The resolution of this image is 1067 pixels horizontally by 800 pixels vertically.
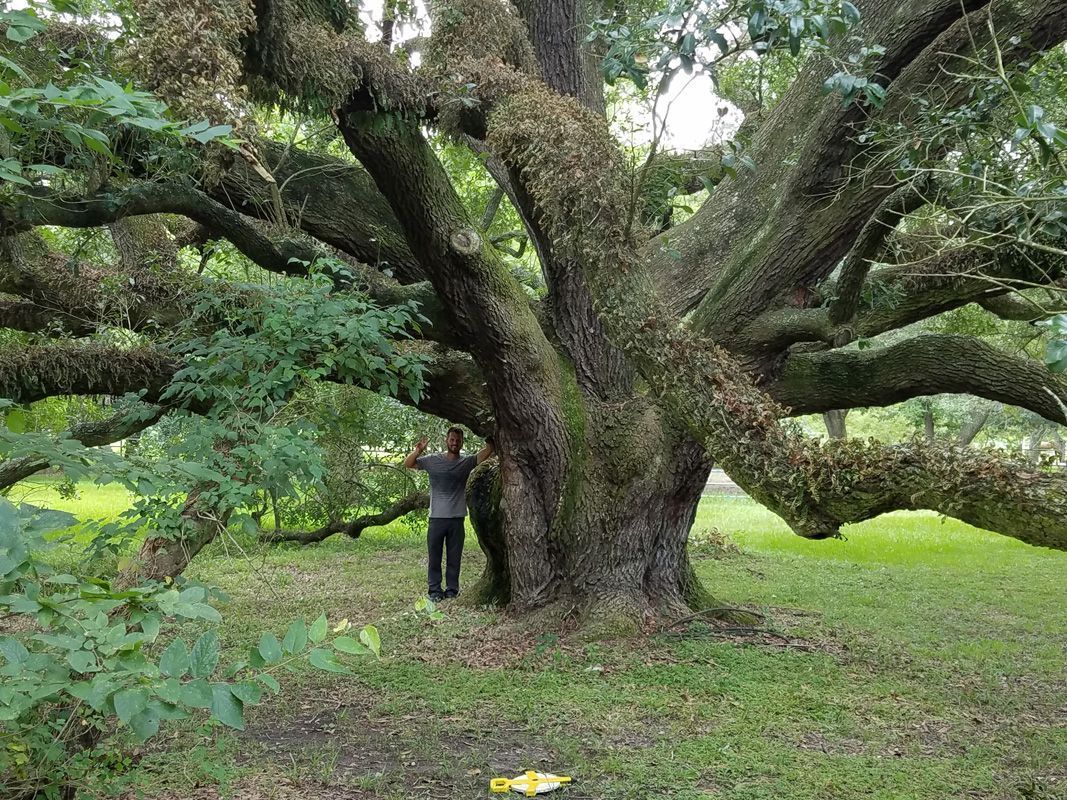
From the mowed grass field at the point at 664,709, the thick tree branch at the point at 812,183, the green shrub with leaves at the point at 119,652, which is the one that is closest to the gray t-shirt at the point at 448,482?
the mowed grass field at the point at 664,709

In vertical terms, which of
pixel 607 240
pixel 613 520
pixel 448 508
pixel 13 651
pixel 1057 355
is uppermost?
pixel 607 240

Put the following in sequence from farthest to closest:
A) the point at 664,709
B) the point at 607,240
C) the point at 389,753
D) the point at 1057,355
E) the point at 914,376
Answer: the point at 914,376 → the point at 664,709 → the point at 607,240 → the point at 389,753 → the point at 1057,355

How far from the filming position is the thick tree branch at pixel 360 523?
11961 mm

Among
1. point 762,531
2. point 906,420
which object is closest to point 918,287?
point 762,531

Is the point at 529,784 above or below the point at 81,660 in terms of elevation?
below

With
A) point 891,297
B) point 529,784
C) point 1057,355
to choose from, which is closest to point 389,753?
point 529,784

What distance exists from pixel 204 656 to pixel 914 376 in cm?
599

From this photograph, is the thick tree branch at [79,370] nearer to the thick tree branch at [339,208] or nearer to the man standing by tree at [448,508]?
the thick tree branch at [339,208]

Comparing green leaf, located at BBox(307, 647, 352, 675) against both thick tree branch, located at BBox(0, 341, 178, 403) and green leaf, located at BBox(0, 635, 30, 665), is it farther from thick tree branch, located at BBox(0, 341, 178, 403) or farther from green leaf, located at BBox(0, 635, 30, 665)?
thick tree branch, located at BBox(0, 341, 178, 403)

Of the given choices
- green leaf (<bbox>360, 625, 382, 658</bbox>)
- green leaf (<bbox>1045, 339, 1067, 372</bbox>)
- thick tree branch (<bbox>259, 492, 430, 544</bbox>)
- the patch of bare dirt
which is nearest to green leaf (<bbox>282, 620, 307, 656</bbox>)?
green leaf (<bbox>360, 625, 382, 658</bbox>)

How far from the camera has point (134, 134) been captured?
16.3ft

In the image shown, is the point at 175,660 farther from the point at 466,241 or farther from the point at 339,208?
the point at 339,208

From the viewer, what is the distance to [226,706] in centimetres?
151

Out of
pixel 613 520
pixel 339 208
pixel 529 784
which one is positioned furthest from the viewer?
pixel 613 520
